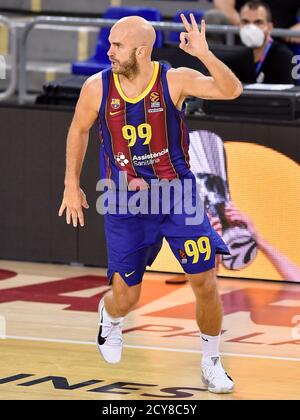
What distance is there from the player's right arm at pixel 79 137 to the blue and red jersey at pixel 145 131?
0.17ft

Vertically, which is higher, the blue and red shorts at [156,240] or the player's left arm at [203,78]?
the player's left arm at [203,78]

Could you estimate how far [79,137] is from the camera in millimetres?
7566

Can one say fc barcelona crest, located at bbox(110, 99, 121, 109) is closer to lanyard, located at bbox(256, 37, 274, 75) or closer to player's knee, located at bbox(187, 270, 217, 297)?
player's knee, located at bbox(187, 270, 217, 297)

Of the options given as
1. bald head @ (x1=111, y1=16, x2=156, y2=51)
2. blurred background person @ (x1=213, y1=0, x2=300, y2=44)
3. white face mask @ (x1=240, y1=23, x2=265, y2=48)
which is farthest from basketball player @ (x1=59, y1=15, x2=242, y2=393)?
blurred background person @ (x1=213, y1=0, x2=300, y2=44)

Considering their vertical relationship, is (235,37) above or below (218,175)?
above

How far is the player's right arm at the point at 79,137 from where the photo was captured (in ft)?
24.6

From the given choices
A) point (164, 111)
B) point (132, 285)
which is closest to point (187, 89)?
point (164, 111)

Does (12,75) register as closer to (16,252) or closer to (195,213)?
(16,252)

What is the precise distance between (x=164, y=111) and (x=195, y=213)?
62cm

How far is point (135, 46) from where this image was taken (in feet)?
24.0

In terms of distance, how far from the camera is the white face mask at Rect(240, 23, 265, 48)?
35.6ft

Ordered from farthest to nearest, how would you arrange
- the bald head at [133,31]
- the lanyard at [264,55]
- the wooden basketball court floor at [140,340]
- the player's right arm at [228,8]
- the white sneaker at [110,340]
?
1. the player's right arm at [228,8]
2. the lanyard at [264,55]
3. the white sneaker at [110,340]
4. the wooden basketball court floor at [140,340]
5. the bald head at [133,31]

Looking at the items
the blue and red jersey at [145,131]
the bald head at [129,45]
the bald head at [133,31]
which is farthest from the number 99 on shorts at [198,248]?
the bald head at [133,31]

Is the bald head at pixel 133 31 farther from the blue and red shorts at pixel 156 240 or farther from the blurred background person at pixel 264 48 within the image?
the blurred background person at pixel 264 48
